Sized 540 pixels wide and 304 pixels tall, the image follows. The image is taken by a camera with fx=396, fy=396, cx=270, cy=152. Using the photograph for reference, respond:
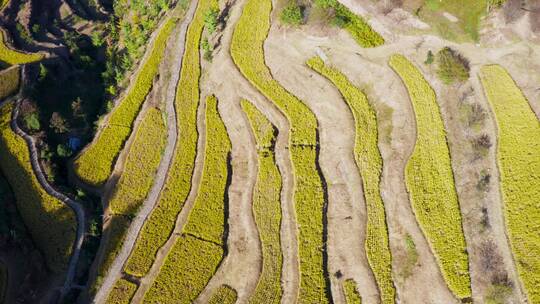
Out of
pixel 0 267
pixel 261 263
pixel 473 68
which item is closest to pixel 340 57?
pixel 473 68

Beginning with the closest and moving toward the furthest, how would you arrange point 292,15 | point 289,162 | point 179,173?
point 289,162 < point 179,173 < point 292,15

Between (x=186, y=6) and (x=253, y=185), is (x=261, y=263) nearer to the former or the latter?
(x=253, y=185)

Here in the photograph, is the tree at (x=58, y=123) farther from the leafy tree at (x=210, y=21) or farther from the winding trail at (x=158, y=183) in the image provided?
the leafy tree at (x=210, y=21)

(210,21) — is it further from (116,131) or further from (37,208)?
(37,208)

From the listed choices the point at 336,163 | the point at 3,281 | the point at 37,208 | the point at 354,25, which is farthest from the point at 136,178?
the point at 354,25

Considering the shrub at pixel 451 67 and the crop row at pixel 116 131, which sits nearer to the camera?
the shrub at pixel 451 67

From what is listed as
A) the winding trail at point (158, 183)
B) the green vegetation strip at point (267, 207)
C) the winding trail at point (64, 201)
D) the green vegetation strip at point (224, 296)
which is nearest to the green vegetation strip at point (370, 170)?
the green vegetation strip at point (267, 207)

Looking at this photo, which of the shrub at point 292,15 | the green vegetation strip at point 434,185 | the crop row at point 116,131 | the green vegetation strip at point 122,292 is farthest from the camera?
the shrub at point 292,15
